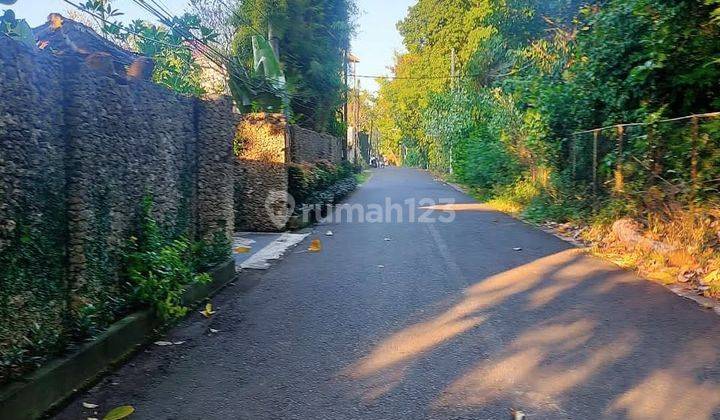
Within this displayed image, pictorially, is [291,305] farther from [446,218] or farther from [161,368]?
[446,218]

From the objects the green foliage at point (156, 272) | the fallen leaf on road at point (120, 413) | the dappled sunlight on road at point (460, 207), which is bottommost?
the fallen leaf on road at point (120, 413)

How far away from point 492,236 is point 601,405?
823 centimetres

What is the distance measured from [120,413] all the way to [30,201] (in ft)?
5.19

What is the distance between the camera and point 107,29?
28.6ft

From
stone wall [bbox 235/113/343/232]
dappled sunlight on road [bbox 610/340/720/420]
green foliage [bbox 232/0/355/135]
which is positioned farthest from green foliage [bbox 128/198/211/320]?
green foliage [bbox 232/0/355/135]

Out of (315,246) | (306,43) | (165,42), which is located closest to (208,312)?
→ (315,246)

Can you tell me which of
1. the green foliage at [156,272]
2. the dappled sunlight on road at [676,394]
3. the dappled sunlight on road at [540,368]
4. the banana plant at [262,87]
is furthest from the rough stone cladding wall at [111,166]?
the banana plant at [262,87]

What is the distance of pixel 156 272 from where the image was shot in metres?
5.86

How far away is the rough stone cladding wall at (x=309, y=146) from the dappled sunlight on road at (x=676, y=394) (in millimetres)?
12934

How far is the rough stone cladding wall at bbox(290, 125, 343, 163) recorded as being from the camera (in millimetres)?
16875

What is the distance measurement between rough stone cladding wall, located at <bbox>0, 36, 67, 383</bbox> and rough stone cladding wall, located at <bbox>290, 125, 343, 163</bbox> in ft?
39.6

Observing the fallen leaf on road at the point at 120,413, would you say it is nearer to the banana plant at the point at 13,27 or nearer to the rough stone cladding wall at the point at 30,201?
the rough stone cladding wall at the point at 30,201

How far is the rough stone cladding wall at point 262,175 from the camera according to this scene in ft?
42.8

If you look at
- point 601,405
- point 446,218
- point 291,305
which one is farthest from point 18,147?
point 446,218
